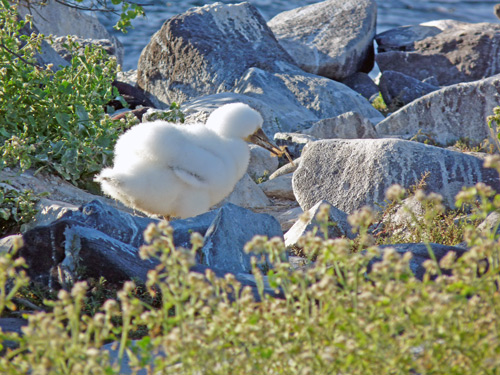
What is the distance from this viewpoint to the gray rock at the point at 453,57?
1556cm

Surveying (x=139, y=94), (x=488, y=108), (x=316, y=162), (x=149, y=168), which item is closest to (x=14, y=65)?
(x=149, y=168)

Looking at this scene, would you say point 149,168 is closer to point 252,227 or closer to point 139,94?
point 252,227

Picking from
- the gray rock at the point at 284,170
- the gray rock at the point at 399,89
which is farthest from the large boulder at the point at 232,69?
the gray rock at the point at 284,170

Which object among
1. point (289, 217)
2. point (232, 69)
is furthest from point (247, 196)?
point (232, 69)

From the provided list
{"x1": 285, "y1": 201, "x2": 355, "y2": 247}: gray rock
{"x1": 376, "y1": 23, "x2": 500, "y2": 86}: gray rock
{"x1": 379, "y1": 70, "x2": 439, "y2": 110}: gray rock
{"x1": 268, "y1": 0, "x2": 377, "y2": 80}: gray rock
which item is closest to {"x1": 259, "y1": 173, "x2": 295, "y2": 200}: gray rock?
{"x1": 285, "y1": 201, "x2": 355, "y2": 247}: gray rock

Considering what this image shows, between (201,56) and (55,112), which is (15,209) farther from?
(201,56)

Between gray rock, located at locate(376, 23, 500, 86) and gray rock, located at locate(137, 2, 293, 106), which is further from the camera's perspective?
gray rock, located at locate(376, 23, 500, 86)

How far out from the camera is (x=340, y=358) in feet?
8.17

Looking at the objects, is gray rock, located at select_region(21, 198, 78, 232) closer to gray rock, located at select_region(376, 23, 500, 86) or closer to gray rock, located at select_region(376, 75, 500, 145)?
gray rock, located at select_region(376, 75, 500, 145)

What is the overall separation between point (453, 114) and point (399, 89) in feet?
11.7

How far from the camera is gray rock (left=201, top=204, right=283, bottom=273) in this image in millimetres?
4922

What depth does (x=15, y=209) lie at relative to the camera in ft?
19.7

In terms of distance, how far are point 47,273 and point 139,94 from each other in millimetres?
7857

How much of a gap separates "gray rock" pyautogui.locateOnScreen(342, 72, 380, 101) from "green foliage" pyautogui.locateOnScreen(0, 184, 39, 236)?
10.1 meters
